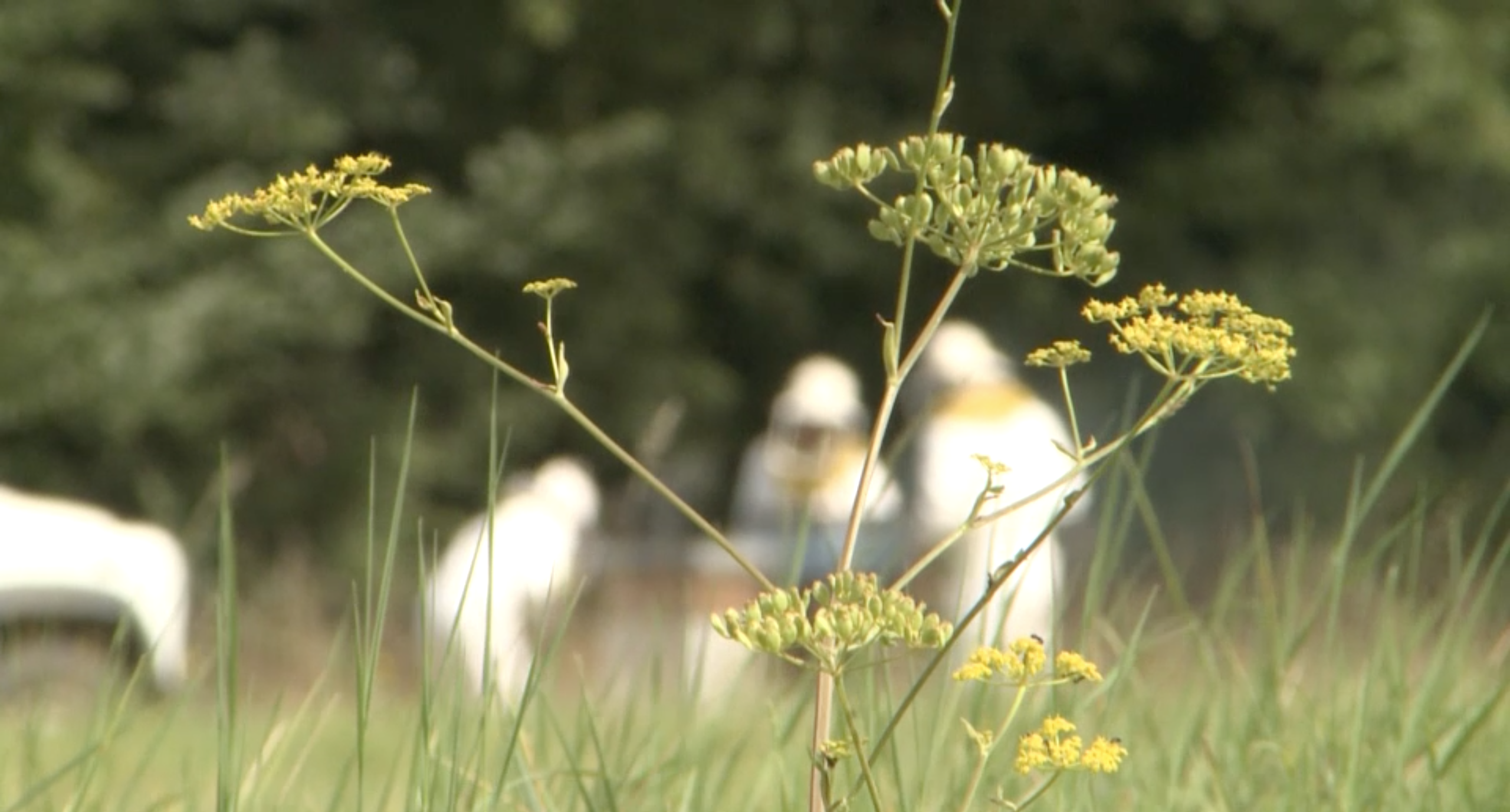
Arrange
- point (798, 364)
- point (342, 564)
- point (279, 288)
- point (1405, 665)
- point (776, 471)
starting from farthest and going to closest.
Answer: point (798, 364), point (342, 564), point (279, 288), point (776, 471), point (1405, 665)

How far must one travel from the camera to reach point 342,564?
445 inches

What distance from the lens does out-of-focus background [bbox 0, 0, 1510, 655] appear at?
414 inches

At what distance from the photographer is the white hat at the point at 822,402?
8.88 m

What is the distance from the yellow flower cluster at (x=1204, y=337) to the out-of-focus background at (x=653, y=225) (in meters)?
9.05

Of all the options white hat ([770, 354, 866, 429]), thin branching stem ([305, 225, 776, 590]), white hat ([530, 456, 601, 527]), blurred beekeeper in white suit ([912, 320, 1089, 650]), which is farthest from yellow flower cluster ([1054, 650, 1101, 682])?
white hat ([530, 456, 601, 527])

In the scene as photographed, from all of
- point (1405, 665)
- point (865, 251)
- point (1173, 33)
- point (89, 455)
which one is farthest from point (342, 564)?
point (1405, 665)

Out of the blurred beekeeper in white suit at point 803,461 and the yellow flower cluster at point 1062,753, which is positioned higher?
the blurred beekeeper in white suit at point 803,461

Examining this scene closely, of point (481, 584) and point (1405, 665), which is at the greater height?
point (481, 584)

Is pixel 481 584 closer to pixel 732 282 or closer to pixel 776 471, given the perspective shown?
pixel 776 471

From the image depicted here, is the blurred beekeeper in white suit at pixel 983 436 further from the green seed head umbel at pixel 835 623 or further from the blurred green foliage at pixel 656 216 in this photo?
the green seed head umbel at pixel 835 623

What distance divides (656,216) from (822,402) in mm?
2699

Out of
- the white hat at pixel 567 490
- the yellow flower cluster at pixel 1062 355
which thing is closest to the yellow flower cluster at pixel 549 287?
the yellow flower cluster at pixel 1062 355

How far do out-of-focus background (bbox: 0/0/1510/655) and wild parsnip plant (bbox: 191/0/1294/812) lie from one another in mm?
9049

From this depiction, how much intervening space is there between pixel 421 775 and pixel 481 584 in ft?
24.3
